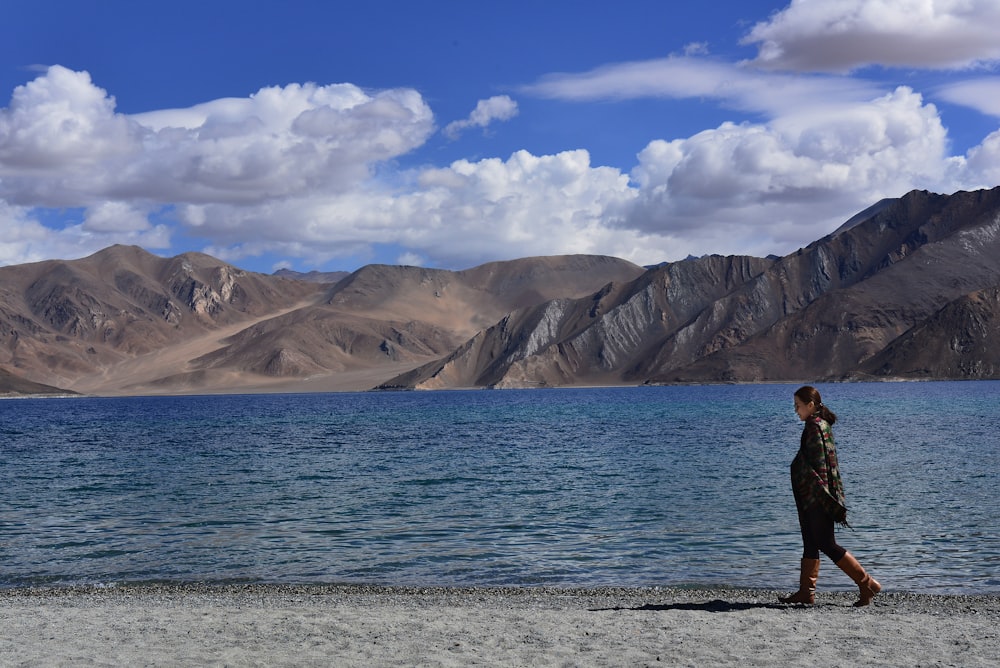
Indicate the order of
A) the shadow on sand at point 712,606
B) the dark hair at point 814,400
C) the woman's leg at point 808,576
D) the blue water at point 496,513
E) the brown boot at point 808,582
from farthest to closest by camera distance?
the blue water at point 496,513 < the shadow on sand at point 712,606 < the brown boot at point 808,582 < the woman's leg at point 808,576 < the dark hair at point 814,400

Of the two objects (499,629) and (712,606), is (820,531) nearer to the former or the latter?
(712,606)

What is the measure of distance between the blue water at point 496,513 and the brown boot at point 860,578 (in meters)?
2.46

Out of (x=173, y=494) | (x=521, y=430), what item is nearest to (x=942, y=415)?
(x=521, y=430)

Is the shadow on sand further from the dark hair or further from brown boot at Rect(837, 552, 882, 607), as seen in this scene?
the dark hair

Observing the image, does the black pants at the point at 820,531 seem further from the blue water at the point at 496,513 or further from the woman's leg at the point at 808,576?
the blue water at the point at 496,513

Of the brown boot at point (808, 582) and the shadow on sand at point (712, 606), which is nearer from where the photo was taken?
the brown boot at point (808, 582)

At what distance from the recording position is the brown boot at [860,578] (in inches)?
565

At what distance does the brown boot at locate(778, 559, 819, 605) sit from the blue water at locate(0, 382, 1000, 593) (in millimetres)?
2598

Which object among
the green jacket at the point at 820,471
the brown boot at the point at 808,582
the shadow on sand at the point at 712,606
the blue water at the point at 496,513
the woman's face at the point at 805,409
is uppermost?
the woman's face at the point at 805,409

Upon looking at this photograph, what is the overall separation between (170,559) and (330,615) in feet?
28.6

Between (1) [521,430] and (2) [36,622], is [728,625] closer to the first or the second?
(2) [36,622]

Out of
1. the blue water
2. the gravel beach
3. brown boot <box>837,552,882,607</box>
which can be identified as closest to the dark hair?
brown boot <box>837,552,882,607</box>

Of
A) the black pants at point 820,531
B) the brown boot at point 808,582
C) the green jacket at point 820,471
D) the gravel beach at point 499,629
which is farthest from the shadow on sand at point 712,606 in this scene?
the green jacket at point 820,471

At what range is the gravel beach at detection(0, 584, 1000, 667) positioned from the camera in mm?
12023
